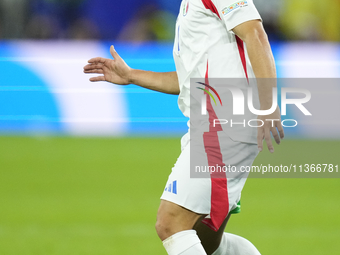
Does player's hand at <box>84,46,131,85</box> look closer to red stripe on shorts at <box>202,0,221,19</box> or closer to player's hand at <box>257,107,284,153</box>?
red stripe on shorts at <box>202,0,221,19</box>

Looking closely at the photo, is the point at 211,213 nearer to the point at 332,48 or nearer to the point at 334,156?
the point at 334,156

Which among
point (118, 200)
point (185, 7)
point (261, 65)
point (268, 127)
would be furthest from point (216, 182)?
point (118, 200)

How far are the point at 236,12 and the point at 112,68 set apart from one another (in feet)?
3.33

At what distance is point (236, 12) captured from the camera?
2475 millimetres

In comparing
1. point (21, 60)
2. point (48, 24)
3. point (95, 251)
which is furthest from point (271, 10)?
point (95, 251)

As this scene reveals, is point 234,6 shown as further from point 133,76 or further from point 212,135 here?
point 133,76

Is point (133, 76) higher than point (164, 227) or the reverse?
higher

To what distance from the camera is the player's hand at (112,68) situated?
10.5 ft

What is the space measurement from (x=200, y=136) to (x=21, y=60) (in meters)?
6.82

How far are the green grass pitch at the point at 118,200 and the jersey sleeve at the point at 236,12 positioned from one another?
2214mm

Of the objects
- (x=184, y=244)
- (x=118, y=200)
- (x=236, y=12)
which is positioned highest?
(x=236, y=12)

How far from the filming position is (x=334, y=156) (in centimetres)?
762

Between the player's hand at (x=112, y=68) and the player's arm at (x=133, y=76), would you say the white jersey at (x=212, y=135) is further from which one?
the player's hand at (x=112, y=68)

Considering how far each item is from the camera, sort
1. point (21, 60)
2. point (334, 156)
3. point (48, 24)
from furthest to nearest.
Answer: point (48, 24)
point (21, 60)
point (334, 156)
